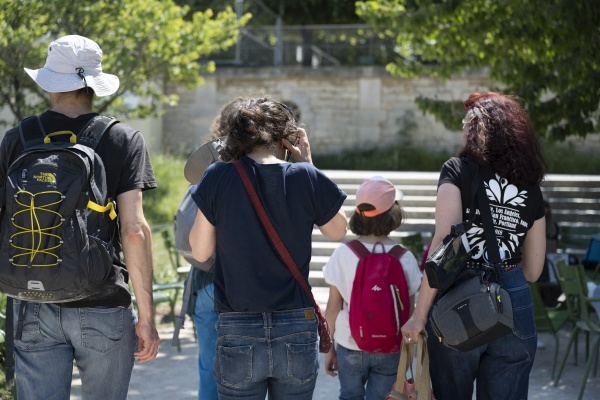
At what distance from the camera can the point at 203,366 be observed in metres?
4.25

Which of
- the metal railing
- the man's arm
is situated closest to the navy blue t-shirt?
the man's arm

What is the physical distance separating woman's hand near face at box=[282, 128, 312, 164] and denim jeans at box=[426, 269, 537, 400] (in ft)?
2.78

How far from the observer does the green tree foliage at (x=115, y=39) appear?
27.9 ft

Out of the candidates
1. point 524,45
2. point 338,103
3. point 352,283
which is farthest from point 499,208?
point 338,103

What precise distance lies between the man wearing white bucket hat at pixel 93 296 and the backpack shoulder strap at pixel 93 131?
0.02 metres

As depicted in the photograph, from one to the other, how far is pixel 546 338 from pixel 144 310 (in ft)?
18.6

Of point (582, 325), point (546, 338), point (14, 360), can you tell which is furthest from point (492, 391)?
point (546, 338)

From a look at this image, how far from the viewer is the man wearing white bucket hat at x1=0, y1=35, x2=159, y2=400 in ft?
9.81

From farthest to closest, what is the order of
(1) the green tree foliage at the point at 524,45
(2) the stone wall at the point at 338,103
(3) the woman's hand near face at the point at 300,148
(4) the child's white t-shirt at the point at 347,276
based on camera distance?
(2) the stone wall at the point at 338,103, (1) the green tree foliage at the point at 524,45, (4) the child's white t-shirt at the point at 347,276, (3) the woman's hand near face at the point at 300,148

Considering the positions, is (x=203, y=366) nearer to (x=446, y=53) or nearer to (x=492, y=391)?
(x=492, y=391)

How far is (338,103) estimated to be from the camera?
2277cm

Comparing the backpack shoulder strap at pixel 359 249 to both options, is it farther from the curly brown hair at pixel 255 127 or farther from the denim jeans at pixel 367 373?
the curly brown hair at pixel 255 127

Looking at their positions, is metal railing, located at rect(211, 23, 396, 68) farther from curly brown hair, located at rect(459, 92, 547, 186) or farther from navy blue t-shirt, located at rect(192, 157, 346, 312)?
navy blue t-shirt, located at rect(192, 157, 346, 312)

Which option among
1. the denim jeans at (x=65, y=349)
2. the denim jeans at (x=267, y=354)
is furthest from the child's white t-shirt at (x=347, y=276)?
the denim jeans at (x=65, y=349)
